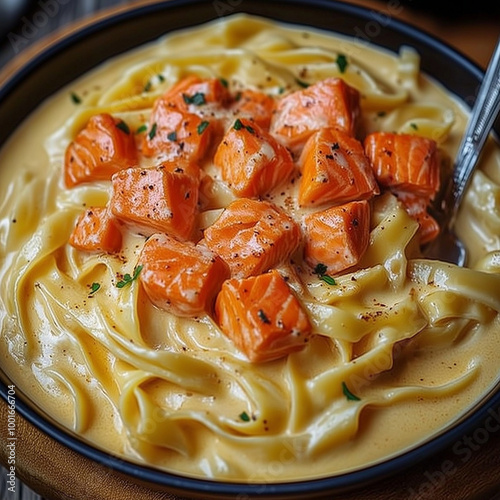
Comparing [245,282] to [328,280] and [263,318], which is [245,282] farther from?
[328,280]

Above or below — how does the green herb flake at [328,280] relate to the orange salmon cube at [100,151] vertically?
below

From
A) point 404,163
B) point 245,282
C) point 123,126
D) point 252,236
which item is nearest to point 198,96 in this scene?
point 123,126

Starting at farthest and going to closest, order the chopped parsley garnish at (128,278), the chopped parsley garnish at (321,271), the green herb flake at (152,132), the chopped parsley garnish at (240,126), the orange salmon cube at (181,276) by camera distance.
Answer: the green herb flake at (152,132) → the chopped parsley garnish at (240,126) → the chopped parsley garnish at (321,271) → the chopped parsley garnish at (128,278) → the orange salmon cube at (181,276)

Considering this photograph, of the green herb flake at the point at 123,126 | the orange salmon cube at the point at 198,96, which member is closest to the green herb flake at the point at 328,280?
the orange salmon cube at the point at 198,96

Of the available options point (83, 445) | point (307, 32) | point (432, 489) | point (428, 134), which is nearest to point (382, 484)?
point (432, 489)

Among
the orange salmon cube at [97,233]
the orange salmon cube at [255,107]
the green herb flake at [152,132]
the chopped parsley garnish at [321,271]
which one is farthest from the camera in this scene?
the orange salmon cube at [255,107]

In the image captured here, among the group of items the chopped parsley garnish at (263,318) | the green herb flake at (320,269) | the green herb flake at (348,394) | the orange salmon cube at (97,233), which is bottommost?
the green herb flake at (348,394)

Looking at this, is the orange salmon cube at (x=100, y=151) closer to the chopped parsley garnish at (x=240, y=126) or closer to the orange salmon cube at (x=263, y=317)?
the chopped parsley garnish at (x=240, y=126)
